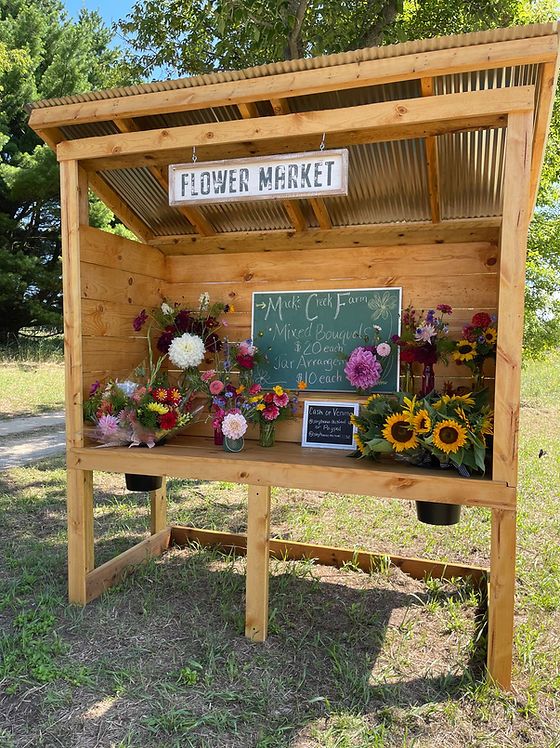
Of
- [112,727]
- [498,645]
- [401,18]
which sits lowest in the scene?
[112,727]

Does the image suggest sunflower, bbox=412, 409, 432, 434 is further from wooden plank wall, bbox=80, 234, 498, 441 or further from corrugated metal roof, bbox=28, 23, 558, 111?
corrugated metal roof, bbox=28, 23, 558, 111

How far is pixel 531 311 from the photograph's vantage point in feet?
27.8

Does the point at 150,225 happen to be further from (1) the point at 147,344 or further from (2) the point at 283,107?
(2) the point at 283,107

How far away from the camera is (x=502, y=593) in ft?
7.17

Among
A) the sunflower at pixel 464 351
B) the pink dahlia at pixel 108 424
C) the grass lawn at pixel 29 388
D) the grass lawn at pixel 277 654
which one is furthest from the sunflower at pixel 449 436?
the grass lawn at pixel 29 388

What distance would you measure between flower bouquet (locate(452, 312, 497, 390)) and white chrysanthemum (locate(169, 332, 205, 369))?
4.18 feet

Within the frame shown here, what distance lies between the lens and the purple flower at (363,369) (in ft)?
9.29

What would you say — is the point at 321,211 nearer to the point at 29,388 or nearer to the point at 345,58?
the point at 345,58

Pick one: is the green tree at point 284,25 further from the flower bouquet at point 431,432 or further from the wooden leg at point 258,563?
the wooden leg at point 258,563

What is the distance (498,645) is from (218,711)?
3.47ft

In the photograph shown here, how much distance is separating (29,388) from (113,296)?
8.09 m

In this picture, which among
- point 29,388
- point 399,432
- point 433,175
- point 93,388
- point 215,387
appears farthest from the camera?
point 29,388

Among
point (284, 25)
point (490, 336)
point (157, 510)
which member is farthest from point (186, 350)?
point (284, 25)

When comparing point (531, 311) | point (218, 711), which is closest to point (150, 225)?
point (218, 711)
